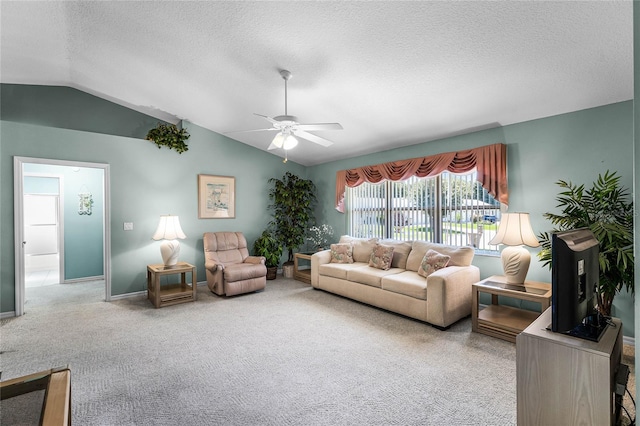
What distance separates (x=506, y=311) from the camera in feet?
11.3

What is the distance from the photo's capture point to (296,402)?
2.07m

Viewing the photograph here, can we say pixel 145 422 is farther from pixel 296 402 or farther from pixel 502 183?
pixel 502 183

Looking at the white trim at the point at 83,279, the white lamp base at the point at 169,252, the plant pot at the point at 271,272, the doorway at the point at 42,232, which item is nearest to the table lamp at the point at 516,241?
the plant pot at the point at 271,272

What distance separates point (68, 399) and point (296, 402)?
1365 millimetres

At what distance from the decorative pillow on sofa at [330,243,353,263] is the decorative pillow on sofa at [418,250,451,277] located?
132 centimetres

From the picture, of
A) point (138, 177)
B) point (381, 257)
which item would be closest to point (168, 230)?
point (138, 177)

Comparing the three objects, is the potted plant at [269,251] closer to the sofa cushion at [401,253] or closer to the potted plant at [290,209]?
the potted plant at [290,209]

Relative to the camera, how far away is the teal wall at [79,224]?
19.0ft

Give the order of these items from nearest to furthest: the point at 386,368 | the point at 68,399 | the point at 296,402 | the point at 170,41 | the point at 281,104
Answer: the point at 68,399 < the point at 296,402 < the point at 386,368 < the point at 170,41 < the point at 281,104

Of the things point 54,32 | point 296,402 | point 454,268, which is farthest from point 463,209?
point 54,32

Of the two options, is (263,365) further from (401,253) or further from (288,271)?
(288,271)

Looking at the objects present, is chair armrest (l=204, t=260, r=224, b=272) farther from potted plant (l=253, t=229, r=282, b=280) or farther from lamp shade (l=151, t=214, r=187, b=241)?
potted plant (l=253, t=229, r=282, b=280)

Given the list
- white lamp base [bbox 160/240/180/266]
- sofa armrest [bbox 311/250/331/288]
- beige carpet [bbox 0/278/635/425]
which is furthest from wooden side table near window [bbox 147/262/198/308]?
sofa armrest [bbox 311/250/331/288]

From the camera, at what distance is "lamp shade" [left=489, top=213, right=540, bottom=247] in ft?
10.4
